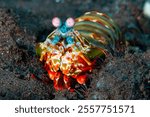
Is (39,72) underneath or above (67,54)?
underneath

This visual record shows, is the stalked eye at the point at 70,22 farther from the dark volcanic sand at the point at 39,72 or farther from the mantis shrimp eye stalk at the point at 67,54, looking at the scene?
the dark volcanic sand at the point at 39,72

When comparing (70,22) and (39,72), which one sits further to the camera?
(39,72)

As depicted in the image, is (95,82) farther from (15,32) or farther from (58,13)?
(58,13)

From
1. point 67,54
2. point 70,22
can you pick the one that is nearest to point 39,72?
point 67,54

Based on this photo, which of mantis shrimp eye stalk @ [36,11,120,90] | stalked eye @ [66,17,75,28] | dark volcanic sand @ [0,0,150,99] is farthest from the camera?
mantis shrimp eye stalk @ [36,11,120,90]

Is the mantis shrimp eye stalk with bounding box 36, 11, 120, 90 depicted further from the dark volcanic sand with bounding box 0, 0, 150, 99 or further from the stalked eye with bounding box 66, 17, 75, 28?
the dark volcanic sand with bounding box 0, 0, 150, 99

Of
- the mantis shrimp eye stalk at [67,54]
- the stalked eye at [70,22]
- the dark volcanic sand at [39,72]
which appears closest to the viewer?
the dark volcanic sand at [39,72]

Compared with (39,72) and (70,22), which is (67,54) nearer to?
(70,22)

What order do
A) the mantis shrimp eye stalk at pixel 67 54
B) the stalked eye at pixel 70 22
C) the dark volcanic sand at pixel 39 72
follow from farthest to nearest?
the mantis shrimp eye stalk at pixel 67 54
the stalked eye at pixel 70 22
the dark volcanic sand at pixel 39 72

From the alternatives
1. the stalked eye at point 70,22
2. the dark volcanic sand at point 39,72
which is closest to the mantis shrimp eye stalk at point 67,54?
the stalked eye at point 70,22

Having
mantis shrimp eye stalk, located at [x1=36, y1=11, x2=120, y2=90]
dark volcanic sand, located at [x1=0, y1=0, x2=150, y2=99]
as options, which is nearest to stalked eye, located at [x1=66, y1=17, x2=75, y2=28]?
mantis shrimp eye stalk, located at [x1=36, y1=11, x2=120, y2=90]

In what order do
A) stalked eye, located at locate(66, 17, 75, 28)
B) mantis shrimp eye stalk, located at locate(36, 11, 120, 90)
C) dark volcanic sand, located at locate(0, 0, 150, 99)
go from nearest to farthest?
dark volcanic sand, located at locate(0, 0, 150, 99), stalked eye, located at locate(66, 17, 75, 28), mantis shrimp eye stalk, located at locate(36, 11, 120, 90)
